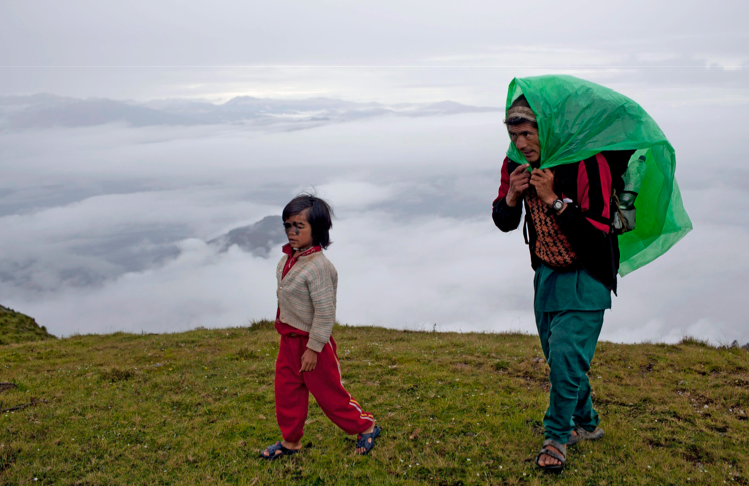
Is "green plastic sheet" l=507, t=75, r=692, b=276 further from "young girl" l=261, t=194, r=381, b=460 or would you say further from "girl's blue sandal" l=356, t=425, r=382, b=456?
"girl's blue sandal" l=356, t=425, r=382, b=456

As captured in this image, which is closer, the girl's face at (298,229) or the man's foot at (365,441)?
the girl's face at (298,229)

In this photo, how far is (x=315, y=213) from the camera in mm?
4594

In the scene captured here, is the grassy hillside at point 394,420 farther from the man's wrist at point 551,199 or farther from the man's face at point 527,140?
the man's face at point 527,140

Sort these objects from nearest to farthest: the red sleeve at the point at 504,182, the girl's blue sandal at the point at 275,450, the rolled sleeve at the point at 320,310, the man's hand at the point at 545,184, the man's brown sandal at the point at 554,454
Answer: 1. the man's hand at the point at 545,184
2. the rolled sleeve at the point at 320,310
3. the man's brown sandal at the point at 554,454
4. the red sleeve at the point at 504,182
5. the girl's blue sandal at the point at 275,450

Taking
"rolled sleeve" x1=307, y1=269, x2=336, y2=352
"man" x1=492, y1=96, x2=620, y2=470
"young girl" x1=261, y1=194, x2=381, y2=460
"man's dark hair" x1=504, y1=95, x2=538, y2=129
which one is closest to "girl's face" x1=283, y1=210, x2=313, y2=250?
"young girl" x1=261, y1=194, x2=381, y2=460

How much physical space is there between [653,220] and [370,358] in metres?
5.23

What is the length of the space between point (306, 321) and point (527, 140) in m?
2.38

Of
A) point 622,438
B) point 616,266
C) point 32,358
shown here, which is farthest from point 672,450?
point 32,358

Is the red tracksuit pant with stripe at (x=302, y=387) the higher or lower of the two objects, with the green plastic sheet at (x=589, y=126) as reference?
lower

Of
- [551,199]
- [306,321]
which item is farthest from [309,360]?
[551,199]

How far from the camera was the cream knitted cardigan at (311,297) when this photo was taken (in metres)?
4.51

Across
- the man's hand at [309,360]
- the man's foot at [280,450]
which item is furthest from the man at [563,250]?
the man's foot at [280,450]

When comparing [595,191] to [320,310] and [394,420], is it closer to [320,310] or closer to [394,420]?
[320,310]

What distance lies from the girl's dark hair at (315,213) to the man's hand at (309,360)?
0.95m
